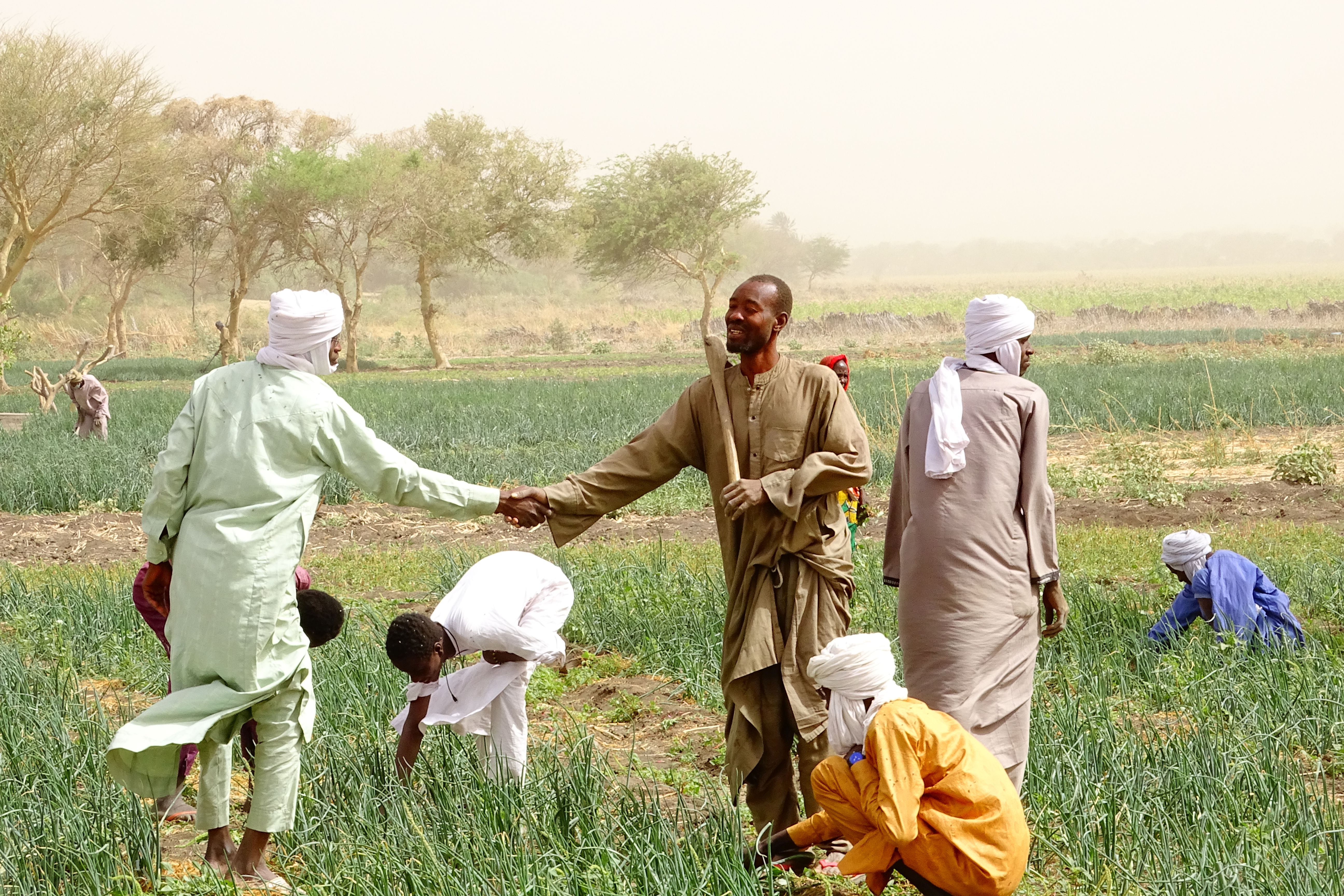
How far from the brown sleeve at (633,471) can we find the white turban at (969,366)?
77 cm

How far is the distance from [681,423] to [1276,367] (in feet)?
66.1

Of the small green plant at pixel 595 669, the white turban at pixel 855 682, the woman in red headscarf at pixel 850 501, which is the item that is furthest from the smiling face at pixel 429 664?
the woman in red headscarf at pixel 850 501

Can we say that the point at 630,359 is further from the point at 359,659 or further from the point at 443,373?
the point at 359,659

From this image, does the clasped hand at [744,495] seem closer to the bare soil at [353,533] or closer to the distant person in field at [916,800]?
the distant person in field at [916,800]

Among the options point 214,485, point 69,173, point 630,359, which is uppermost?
point 69,173

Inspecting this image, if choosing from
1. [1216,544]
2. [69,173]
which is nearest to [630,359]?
[69,173]

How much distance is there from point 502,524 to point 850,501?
4.46 metres

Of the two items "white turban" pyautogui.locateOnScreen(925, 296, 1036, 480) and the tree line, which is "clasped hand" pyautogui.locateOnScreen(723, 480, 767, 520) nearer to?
"white turban" pyautogui.locateOnScreen(925, 296, 1036, 480)

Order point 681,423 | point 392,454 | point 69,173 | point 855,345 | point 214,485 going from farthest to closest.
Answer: point 855,345, point 69,173, point 681,423, point 392,454, point 214,485

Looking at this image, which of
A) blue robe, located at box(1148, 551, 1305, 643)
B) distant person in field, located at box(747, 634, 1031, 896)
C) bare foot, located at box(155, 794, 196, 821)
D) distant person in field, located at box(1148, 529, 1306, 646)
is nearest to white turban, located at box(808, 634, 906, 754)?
distant person in field, located at box(747, 634, 1031, 896)

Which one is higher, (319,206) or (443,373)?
(319,206)

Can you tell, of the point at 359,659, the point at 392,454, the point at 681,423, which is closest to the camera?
the point at 392,454

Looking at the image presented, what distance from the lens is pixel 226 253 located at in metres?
37.3

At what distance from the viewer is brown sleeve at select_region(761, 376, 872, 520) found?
11.9 feet
